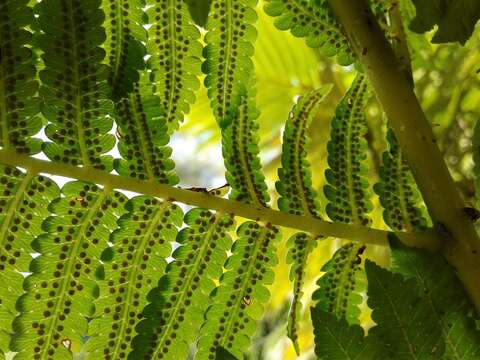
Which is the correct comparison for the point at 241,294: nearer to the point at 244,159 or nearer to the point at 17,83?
the point at 244,159

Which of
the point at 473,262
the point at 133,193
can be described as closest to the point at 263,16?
the point at 133,193

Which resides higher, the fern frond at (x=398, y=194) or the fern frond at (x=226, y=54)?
the fern frond at (x=226, y=54)

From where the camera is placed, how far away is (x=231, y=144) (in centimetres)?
168

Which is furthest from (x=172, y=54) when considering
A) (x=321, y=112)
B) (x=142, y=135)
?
(x=321, y=112)

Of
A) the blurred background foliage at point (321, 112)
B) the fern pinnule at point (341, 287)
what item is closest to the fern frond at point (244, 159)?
the fern pinnule at point (341, 287)

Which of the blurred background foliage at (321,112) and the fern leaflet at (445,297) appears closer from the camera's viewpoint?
the fern leaflet at (445,297)

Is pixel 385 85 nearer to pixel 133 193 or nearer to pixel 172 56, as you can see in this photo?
pixel 172 56

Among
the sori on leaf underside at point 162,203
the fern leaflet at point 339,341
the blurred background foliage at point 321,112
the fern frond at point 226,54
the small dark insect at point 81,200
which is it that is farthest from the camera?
the blurred background foliage at point 321,112

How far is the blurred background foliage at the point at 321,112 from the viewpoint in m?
3.15

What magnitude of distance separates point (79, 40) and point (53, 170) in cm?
33

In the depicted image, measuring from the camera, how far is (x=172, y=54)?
5.51ft

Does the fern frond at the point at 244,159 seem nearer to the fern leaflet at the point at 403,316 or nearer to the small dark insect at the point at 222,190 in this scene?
the small dark insect at the point at 222,190

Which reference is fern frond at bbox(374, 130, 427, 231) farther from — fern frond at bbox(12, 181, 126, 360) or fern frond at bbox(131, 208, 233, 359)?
fern frond at bbox(12, 181, 126, 360)

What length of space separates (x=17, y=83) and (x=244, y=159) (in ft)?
1.98
